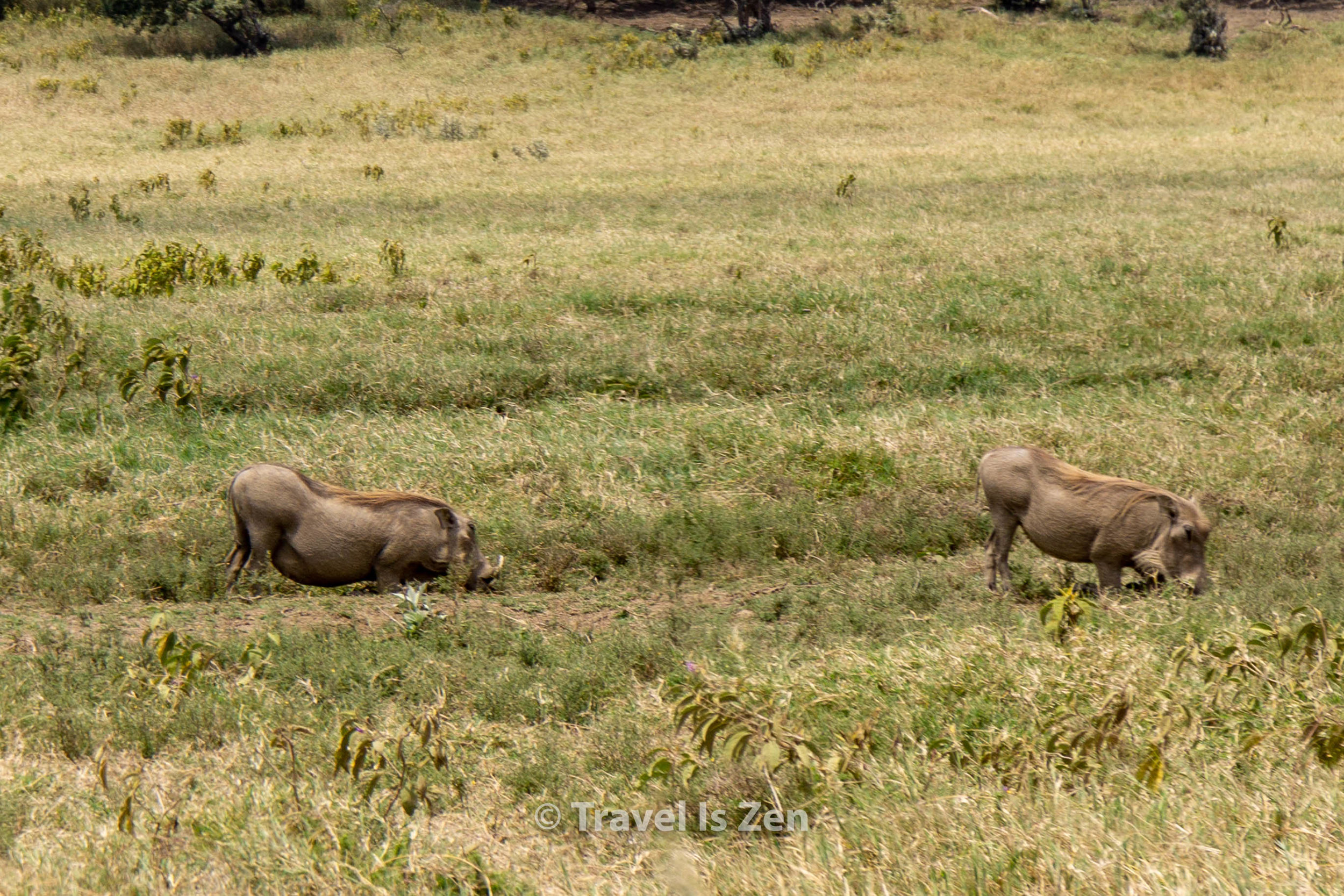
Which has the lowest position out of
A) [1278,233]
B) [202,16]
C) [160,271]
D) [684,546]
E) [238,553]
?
[684,546]

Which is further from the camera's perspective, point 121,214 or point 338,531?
point 121,214

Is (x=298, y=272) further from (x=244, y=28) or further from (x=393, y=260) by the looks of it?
(x=244, y=28)

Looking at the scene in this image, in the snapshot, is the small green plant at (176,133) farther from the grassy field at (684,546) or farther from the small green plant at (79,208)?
the small green plant at (79,208)

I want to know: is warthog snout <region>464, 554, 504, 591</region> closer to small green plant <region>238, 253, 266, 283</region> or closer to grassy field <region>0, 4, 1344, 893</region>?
grassy field <region>0, 4, 1344, 893</region>

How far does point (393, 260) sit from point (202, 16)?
89.6 feet

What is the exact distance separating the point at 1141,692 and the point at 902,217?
36.0ft

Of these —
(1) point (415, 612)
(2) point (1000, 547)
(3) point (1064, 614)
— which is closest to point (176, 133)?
(1) point (415, 612)

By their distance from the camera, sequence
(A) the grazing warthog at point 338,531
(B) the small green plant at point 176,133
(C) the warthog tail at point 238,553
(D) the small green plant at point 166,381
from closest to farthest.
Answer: (A) the grazing warthog at point 338,531 → (C) the warthog tail at point 238,553 → (D) the small green plant at point 166,381 → (B) the small green plant at point 176,133

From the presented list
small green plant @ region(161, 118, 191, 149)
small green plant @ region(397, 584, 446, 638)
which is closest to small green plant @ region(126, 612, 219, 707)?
small green plant @ region(397, 584, 446, 638)

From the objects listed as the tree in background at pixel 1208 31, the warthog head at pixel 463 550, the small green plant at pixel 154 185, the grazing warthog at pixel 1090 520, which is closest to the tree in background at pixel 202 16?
the small green plant at pixel 154 185

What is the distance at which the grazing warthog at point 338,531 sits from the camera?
5.20 meters

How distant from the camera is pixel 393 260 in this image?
432 inches

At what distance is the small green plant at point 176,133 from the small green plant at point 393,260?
13432 millimetres

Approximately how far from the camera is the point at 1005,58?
31.1 metres
